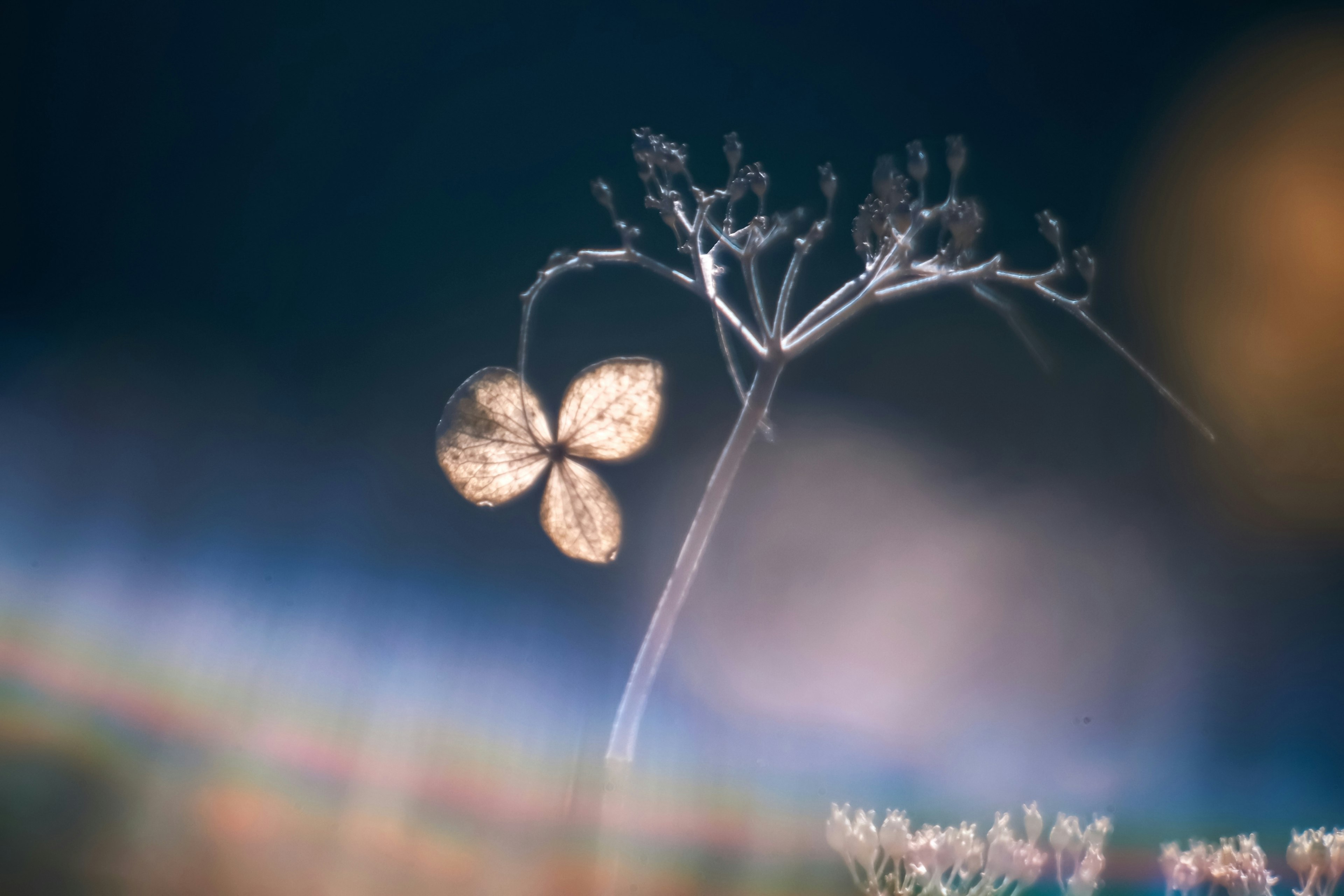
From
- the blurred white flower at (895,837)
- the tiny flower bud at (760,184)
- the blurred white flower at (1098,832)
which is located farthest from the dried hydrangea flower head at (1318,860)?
the tiny flower bud at (760,184)

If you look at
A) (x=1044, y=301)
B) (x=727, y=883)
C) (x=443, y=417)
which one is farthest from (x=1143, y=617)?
(x=443, y=417)

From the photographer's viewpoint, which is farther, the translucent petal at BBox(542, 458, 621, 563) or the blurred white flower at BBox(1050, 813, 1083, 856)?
the translucent petal at BBox(542, 458, 621, 563)

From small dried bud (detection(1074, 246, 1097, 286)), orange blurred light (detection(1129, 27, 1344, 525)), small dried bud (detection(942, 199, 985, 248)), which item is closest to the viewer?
small dried bud (detection(942, 199, 985, 248))

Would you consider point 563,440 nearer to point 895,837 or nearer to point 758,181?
point 758,181

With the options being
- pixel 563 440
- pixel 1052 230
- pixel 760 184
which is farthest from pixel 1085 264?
pixel 563 440

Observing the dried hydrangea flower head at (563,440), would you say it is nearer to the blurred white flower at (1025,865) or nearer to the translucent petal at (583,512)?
the translucent petal at (583,512)

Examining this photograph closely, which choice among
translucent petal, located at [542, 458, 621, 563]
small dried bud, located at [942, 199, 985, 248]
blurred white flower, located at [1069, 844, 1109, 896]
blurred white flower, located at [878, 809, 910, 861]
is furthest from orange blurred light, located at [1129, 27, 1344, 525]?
translucent petal, located at [542, 458, 621, 563]

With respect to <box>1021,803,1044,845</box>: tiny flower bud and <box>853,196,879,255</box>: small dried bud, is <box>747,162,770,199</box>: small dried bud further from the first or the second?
<box>1021,803,1044,845</box>: tiny flower bud
